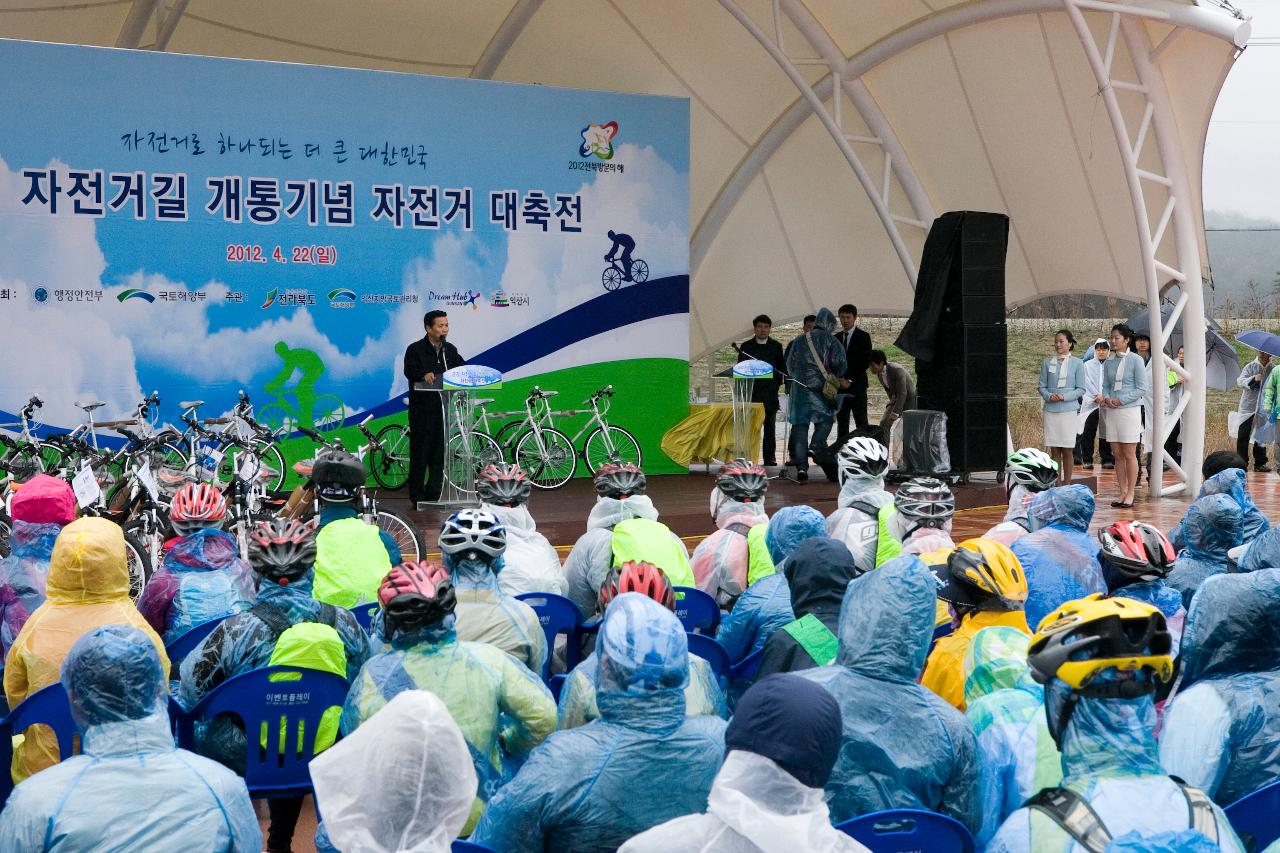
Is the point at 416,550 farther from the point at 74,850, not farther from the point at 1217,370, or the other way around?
the point at 1217,370

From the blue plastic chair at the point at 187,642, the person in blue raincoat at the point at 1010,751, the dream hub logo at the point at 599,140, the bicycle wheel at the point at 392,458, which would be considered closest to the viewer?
the person in blue raincoat at the point at 1010,751

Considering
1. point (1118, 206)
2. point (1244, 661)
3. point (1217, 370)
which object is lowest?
point (1244, 661)

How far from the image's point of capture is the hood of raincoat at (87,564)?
12.5ft

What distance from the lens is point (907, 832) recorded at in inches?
99.0

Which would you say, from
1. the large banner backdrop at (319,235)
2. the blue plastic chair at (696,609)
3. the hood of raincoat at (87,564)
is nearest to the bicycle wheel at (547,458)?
the large banner backdrop at (319,235)

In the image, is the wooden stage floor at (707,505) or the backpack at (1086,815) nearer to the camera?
the backpack at (1086,815)

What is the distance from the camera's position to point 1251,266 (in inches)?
2729

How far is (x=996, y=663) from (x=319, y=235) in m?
10.4

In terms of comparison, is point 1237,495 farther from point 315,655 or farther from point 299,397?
point 299,397

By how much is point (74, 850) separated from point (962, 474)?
10.7 metres

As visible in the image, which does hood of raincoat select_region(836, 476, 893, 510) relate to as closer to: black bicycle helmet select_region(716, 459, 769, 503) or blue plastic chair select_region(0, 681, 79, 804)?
black bicycle helmet select_region(716, 459, 769, 503)

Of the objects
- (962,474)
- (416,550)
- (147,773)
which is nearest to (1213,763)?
(147,773)

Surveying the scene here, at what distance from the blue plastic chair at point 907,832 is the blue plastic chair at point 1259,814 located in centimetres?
55

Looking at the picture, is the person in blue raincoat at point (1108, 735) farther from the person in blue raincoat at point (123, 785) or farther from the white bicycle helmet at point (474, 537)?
the white bicycle helmet at point (474, 537)
